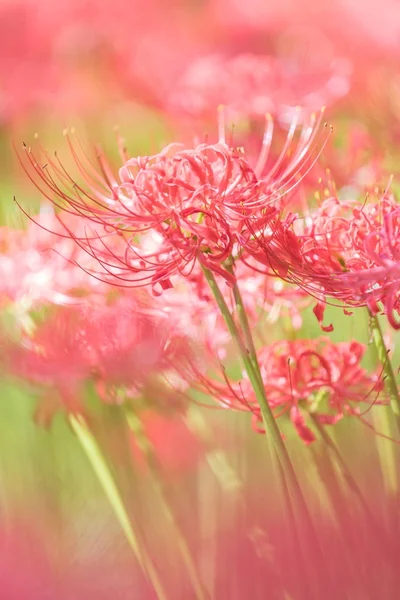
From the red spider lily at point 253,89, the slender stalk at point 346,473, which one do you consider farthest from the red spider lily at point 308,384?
the red spider lily at point 253,89

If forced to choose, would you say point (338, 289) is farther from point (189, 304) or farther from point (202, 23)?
point (202, 23)

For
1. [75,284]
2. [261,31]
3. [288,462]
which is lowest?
[288,462]

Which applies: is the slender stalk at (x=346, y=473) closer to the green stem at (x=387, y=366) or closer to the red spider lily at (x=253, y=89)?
the green stem at (x=387, y=366)

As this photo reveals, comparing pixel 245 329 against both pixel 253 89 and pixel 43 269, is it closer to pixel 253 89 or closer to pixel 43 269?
pixel 43 269

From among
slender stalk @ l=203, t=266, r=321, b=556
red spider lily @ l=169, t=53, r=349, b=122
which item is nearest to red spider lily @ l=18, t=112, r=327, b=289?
slender stalk @ l=203, t=266, r=321, b=556

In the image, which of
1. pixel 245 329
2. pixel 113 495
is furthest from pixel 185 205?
pixel 113 495

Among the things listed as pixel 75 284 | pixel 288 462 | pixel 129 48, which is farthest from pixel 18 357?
pixel 129 48

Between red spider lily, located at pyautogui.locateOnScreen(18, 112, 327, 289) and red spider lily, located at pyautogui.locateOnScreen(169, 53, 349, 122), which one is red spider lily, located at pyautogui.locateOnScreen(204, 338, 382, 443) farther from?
red spider lily, located at pyautogui.locateOnScreen(169, 53, 349, 122)

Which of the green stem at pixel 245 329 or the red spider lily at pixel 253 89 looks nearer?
the green stem at pixel 245 329
